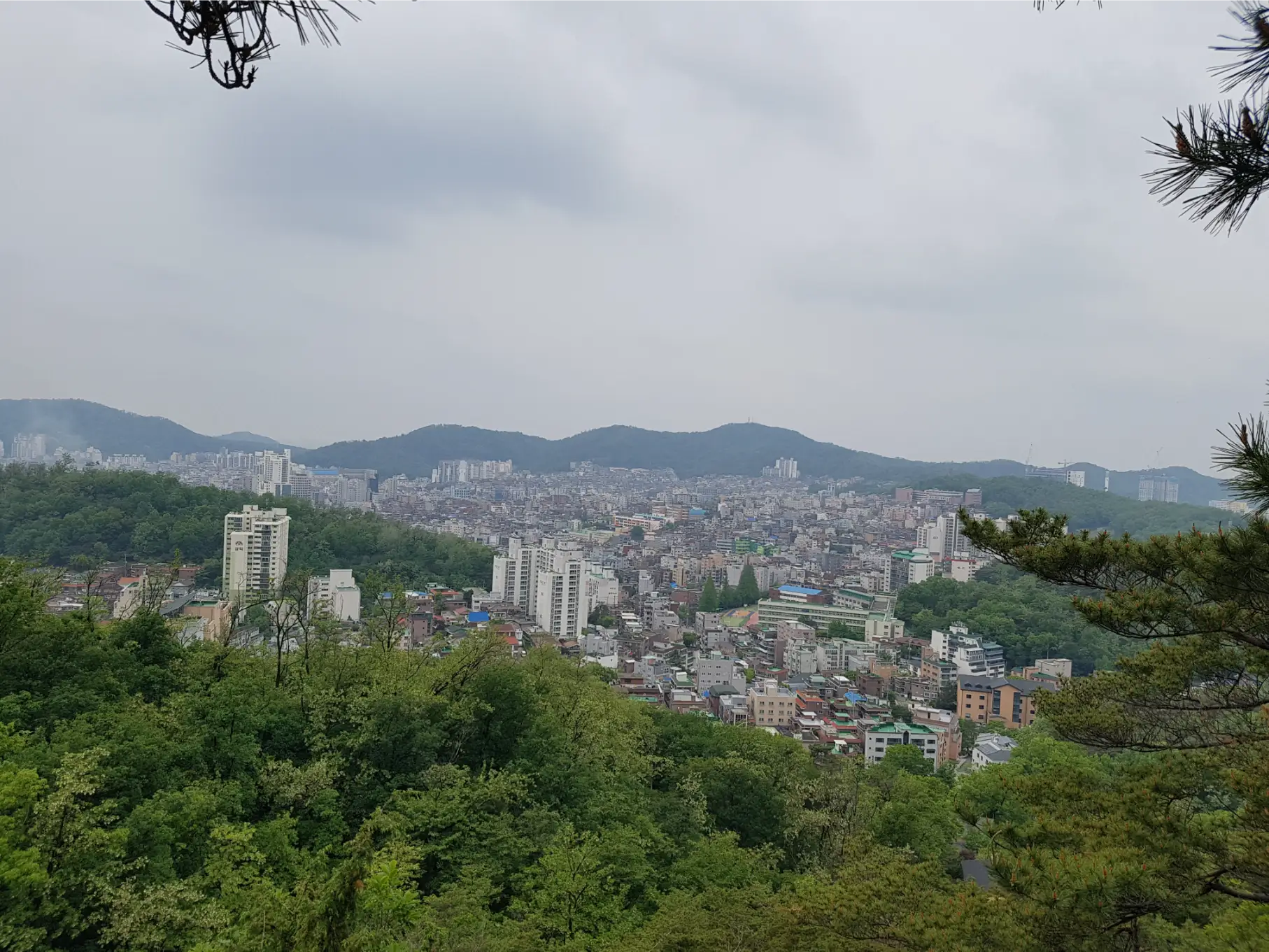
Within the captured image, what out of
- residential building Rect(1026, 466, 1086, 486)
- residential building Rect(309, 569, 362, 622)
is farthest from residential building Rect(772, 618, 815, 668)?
residential building Rect(1026, 466, 1086, 486)

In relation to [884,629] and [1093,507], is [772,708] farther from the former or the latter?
[1093,507]

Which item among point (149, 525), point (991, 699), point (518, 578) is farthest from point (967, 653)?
point (149, 525)

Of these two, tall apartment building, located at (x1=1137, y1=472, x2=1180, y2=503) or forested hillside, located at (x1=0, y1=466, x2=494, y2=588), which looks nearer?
forested hillside, located at (x1=0, y1=466, x2=494, y2=588)

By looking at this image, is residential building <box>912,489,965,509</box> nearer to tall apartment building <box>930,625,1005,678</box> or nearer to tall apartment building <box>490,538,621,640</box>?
tall apartment building <box>930,625,1005,678</box>

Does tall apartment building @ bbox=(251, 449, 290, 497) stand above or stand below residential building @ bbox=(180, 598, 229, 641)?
above

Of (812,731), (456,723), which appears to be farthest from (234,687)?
(812,731)

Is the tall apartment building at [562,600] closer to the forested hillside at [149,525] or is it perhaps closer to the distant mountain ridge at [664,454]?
the forested hillside at [149,525]


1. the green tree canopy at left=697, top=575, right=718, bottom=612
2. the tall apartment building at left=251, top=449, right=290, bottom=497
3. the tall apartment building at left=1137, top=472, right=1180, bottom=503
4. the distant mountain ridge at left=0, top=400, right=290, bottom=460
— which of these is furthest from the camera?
the tall apartment building at left=1137, top=472, right=1180, bottom=503
